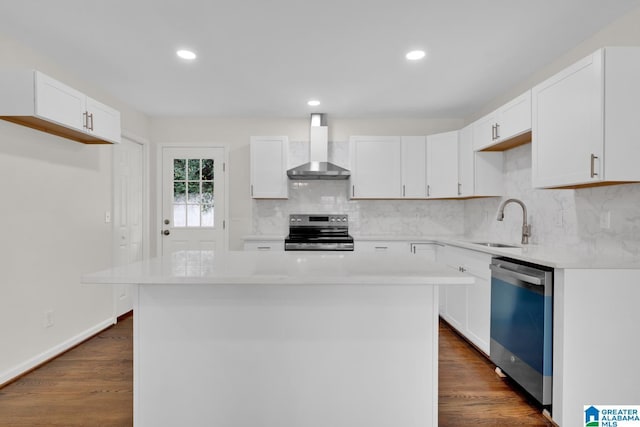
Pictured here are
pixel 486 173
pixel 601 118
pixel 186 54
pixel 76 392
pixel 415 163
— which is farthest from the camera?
pixel 415 163

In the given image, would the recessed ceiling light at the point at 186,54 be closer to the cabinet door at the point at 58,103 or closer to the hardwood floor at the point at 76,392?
the cabinet door at the point at 58,103

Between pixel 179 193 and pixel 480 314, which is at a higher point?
pixel 179 193

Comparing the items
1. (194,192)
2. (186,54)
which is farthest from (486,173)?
(194,192)

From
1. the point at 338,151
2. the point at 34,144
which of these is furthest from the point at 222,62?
the point at 338,151

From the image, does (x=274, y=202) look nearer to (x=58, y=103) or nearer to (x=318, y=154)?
(x=318, y=154)

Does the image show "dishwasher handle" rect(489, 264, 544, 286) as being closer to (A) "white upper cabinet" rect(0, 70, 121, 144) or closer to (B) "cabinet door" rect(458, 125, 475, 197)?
(B) "cabinet door" rect(458, 125, 475, 197)

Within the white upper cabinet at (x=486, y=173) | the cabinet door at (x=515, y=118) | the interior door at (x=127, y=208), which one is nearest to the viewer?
the cabinet door at (x=515, y=118)

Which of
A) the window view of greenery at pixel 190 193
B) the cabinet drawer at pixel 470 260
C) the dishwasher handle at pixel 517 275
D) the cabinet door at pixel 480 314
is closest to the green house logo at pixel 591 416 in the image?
the dishwasher handle at pixel 517 275

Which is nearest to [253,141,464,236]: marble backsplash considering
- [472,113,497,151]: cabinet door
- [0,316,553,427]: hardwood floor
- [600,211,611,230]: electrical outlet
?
[472,113,497,151]: cabinet door

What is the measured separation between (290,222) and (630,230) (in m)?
3.29

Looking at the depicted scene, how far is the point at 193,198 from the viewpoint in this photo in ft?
Result: 15.0

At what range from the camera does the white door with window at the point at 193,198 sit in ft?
14.9

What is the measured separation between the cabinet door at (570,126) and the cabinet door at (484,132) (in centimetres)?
66

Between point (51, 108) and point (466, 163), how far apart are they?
11.9 ft
